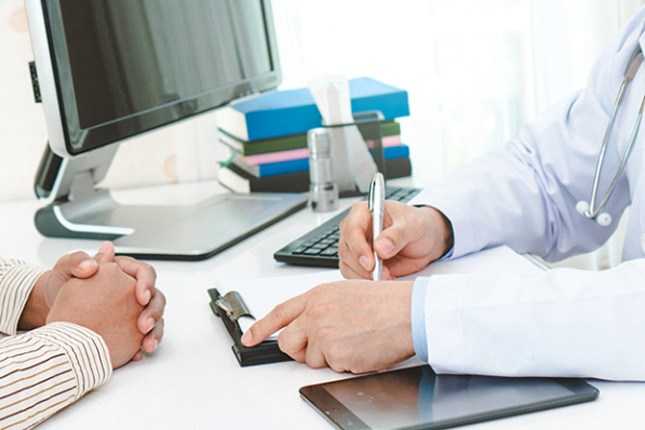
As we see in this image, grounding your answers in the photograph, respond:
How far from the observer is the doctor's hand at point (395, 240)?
105 cm

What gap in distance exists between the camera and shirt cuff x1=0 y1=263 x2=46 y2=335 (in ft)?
3.36

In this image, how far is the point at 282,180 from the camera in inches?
65.9

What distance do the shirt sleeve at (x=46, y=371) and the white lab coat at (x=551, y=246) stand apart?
0.98ft

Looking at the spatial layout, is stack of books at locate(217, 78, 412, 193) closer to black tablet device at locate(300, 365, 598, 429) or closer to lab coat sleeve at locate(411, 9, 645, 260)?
lab coat sleeve at locate(411, 9, 645, 260)

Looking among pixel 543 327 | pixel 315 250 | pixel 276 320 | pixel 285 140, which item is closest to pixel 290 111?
pixel 285 140

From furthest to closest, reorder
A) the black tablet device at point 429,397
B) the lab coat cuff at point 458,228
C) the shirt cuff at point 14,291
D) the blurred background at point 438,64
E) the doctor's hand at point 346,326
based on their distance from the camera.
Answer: the blurred background at point 438,64
the lab coat cuff at point 458,228
the shirt cuff at point 14,291
the doctor's hand at point 346,326
the black tablet device at point 429,397

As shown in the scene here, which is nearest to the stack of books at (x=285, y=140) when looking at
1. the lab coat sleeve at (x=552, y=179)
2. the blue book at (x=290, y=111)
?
the blue book at (x=290, y=111)

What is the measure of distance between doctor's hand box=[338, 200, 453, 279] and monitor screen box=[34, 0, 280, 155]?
361 millimetres

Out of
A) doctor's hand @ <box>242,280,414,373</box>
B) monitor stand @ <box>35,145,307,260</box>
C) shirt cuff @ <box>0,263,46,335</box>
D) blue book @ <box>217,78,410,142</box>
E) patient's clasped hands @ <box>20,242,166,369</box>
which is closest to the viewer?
doctor's hand @ <box>242,280,414,373</box>

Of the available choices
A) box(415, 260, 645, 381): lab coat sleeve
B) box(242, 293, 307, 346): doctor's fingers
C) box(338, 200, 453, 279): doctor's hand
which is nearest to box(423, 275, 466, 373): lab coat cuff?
box(415, 260, 645, 381): lab coat sleeve

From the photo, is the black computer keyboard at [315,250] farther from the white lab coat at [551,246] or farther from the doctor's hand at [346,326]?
the doctor's hand at [346,326]

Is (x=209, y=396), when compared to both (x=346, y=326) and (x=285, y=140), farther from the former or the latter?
(x=285, y=140)

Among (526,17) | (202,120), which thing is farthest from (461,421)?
(526,17)

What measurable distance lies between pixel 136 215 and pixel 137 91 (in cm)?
29
